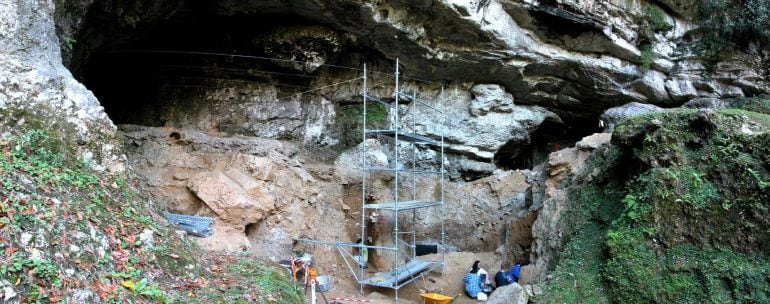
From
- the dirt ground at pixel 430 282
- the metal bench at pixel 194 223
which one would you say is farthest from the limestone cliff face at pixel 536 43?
the dirt ground at pixel 430 282

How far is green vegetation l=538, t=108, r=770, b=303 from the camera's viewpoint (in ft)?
21.2

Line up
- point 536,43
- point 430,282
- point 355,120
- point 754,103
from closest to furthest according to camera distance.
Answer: point 430,282, point 754,103, point 536,43, point 355,120

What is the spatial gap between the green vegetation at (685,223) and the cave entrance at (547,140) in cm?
974

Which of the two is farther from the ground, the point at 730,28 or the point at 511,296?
the point at 730,28

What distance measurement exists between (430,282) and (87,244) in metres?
8.09

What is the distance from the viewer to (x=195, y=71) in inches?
529

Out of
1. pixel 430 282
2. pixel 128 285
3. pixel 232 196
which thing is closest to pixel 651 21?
pixel 430 282

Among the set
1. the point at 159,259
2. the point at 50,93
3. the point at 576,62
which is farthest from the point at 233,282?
→ the point at 576,62

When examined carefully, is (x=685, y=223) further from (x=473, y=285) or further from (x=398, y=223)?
(x=398, y=223)

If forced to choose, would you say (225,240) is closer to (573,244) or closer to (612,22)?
(573,244)

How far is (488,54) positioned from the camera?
13.7 m

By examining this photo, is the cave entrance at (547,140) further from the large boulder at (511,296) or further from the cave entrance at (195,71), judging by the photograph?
the large boulder at (511,296)

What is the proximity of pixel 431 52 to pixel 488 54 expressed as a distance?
1786mm

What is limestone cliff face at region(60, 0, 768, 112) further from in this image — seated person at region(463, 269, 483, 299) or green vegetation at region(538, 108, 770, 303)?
seated person at region(463, 269, 483, 299)
